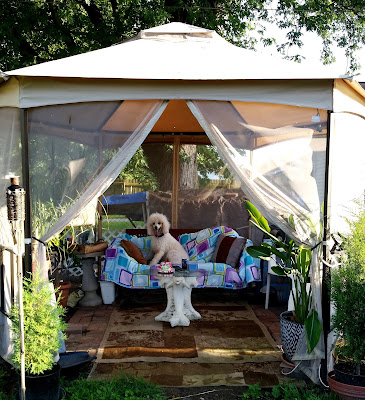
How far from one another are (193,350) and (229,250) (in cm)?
208

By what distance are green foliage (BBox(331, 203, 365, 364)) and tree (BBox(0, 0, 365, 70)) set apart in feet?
21.6

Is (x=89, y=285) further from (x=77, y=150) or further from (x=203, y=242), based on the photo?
(x=77, y=150)

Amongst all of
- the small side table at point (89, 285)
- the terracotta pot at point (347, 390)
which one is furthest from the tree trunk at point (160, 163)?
the terracotta pot at point (347, 390)

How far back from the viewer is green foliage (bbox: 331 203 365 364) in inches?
128


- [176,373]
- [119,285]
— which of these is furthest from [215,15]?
[176,373]

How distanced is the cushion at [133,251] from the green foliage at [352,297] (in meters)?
3.37

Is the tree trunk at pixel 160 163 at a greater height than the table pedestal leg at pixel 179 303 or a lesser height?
greater

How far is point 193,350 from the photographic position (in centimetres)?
450

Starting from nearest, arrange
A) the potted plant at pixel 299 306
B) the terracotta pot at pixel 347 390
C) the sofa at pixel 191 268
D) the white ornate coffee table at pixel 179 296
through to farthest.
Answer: the terracotta pot at pixel 347 390 < the potted plant at pixel 299 306 < the white ornate coffee table at pixel 179 296 < the sofa at pixel 191 268

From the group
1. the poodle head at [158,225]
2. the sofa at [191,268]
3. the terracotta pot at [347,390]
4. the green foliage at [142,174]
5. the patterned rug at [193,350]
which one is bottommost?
the patterned rug at [193,350]

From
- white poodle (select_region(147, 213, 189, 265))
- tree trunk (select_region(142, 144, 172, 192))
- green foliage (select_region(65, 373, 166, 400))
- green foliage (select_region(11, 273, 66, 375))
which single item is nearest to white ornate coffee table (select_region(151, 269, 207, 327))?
white poodle (select_region(147, 213, 189, 265))

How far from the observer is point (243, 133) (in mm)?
4023

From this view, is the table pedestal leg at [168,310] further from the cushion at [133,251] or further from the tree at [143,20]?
the tree at [143,20]

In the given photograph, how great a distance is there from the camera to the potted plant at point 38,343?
322 centimetres
